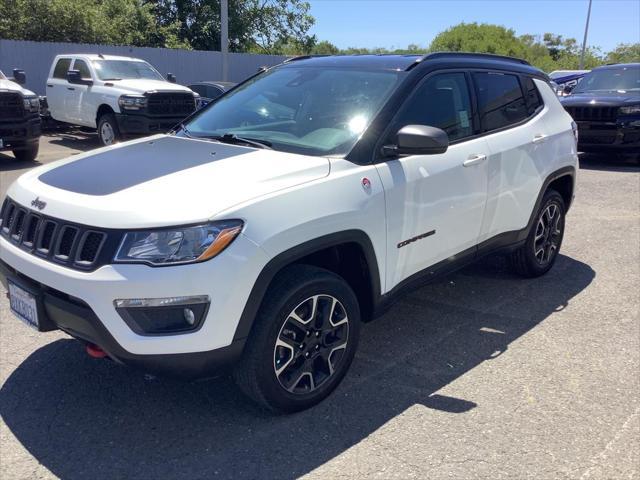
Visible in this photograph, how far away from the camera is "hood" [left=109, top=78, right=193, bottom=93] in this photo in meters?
12.5

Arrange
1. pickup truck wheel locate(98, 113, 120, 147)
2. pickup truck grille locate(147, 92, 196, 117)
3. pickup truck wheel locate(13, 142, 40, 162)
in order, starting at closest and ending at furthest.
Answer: pickup truck wheel locate(13, 142, 40, 162) < pickup truck grille locate(147, 92, 196, 117) < pickup truck wheel locate(98, 113, 120, 147)

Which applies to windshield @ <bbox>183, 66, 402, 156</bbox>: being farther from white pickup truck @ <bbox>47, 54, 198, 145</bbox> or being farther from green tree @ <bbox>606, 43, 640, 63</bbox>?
green tree @ <bbox>606, 43, 640, 63</bbox>

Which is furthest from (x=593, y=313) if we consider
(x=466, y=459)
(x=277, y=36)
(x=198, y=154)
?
(x=277, y=36)

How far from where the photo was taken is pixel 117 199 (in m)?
2.94

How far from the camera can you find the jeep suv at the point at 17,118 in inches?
410

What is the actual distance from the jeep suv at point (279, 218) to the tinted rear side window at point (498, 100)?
18mm

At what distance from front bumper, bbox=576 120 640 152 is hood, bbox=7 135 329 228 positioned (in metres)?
9.83

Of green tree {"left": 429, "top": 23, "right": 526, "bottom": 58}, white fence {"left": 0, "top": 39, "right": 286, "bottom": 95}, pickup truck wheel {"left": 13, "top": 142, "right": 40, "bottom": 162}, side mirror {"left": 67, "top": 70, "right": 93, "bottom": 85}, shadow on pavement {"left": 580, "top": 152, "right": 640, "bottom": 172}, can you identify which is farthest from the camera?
green tree {"left": 429, "top": 23, "right": 526, "bottom": 58}

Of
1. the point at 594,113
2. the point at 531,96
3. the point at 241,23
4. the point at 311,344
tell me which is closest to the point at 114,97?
the point at 594,113

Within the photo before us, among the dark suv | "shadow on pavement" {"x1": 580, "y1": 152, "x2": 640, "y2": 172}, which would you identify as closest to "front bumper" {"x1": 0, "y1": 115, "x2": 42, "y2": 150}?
the dark suv

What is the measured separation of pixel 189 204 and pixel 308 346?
100 cm

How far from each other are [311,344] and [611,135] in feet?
33.4

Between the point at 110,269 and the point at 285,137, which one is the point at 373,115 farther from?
the point at 110,269

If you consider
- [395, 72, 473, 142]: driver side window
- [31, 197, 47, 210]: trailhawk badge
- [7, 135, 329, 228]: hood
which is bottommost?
[31, 197, 47, 210]: trailhawk badge
